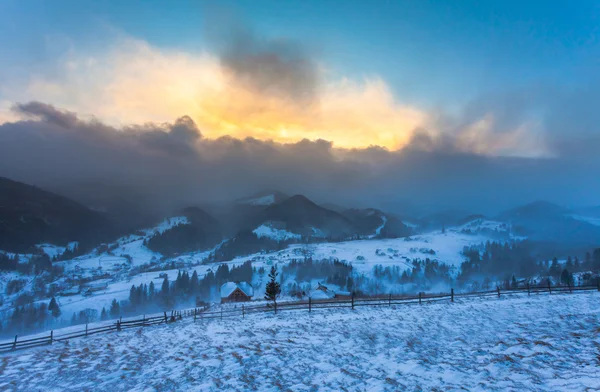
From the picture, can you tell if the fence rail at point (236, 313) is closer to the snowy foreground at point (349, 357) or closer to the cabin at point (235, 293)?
the snowy foreground at point (349, 357)

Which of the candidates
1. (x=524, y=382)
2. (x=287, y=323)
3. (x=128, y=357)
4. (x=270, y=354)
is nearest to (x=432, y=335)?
(x=524, y=382)

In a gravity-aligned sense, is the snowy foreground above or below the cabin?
above

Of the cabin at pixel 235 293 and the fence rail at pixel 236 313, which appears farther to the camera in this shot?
the cabin at pixel 235 293

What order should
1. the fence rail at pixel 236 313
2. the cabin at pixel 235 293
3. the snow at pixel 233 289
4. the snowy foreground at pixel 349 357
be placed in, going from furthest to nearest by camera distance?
1. the snow at pixel 233 289
2. the cabin at pixel 235 293
3. the fence rail at pixel 236 313
4. the snowy foreground at pixel 349 357

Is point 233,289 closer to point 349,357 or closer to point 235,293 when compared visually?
point 235,293

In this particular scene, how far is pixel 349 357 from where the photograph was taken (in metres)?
24.2

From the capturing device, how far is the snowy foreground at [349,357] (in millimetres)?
18750

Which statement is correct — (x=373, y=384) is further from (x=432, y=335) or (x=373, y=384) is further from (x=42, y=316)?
(x=42, y=316)

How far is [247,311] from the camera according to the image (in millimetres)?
54875

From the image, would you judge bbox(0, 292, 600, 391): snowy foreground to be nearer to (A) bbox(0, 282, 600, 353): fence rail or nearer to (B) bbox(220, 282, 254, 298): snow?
(A) bbox(0, 282, 600, 353): fence rail

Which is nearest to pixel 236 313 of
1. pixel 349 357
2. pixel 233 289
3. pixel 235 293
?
pixel 349 357

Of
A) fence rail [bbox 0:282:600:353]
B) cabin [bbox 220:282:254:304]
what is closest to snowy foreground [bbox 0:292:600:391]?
fence rail [bbox 0:282:600:353]

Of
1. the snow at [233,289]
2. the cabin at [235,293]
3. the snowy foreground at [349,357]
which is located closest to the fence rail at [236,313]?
the snowy foreground at [349,357]

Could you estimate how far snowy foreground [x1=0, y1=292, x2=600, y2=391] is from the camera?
18750 millimetres
